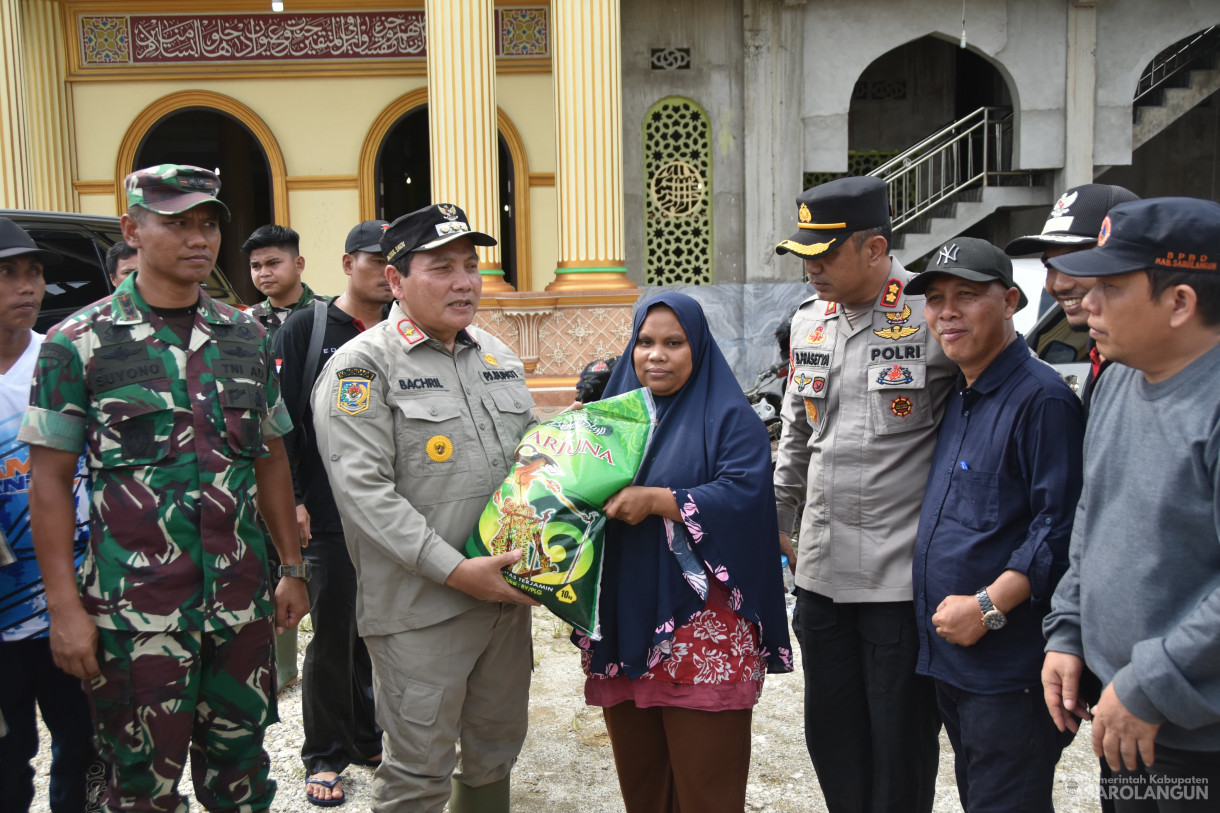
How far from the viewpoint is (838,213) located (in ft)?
8.45

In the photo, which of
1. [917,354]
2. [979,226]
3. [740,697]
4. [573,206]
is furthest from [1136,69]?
[740,697]

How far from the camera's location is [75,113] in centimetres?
1030

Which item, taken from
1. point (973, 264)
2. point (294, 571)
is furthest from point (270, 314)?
point (973, 264)

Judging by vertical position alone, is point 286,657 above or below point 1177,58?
below

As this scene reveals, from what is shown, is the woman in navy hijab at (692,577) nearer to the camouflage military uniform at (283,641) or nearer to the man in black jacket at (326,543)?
the man in black jacket at (326,543)

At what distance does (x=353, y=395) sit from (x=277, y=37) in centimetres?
937

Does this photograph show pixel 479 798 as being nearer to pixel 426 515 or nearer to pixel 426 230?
pixel 426 515

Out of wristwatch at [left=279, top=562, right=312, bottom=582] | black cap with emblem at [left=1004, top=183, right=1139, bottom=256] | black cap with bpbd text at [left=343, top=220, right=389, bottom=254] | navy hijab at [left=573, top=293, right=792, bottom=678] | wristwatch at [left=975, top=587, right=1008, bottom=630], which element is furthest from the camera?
black cap with bpbd text at [left=343, top=220, right=389, bottom=254]

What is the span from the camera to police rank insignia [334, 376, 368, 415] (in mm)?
2391

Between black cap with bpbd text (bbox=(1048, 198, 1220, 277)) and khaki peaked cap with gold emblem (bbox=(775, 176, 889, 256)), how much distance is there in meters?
0.80

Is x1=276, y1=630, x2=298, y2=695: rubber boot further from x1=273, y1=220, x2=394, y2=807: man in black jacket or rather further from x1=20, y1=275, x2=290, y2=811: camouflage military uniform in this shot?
x1=20, y1=275, x2=290, y2=811: camouflage military uniform

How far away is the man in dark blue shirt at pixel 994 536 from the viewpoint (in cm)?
218

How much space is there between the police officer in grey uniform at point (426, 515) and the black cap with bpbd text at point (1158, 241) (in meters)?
1.44

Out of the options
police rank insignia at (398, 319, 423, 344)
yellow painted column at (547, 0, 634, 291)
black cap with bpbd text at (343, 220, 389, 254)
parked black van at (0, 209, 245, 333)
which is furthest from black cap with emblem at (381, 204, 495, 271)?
yellow painted column at (547, 0, 634, 291)
